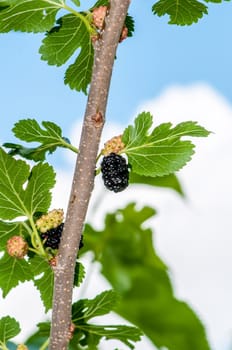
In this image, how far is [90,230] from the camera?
7.43 feet

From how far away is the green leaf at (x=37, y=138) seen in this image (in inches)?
51.1

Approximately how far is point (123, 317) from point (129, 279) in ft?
0.39

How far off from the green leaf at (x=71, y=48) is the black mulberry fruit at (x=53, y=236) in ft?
1.14

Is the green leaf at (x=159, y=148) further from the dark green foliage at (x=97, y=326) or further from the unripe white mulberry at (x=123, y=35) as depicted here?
the dark green foliage at (x=97, y=326)

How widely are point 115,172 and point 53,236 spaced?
0.15 meters

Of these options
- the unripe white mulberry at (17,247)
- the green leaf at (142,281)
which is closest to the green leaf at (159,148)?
the unripe white mulberry at (17,247)

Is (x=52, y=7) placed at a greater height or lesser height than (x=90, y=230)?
greater

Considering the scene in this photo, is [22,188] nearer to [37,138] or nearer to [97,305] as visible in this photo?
[37,138]

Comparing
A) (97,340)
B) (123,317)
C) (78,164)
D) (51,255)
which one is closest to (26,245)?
(51,255)

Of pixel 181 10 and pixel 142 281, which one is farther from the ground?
pixel 181 10

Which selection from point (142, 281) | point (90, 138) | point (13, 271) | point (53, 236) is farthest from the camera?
point (142, 281)

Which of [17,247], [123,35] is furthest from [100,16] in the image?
[17,247]

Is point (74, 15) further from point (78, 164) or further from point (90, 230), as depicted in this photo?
point (90, 230)

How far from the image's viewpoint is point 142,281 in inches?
85.7
